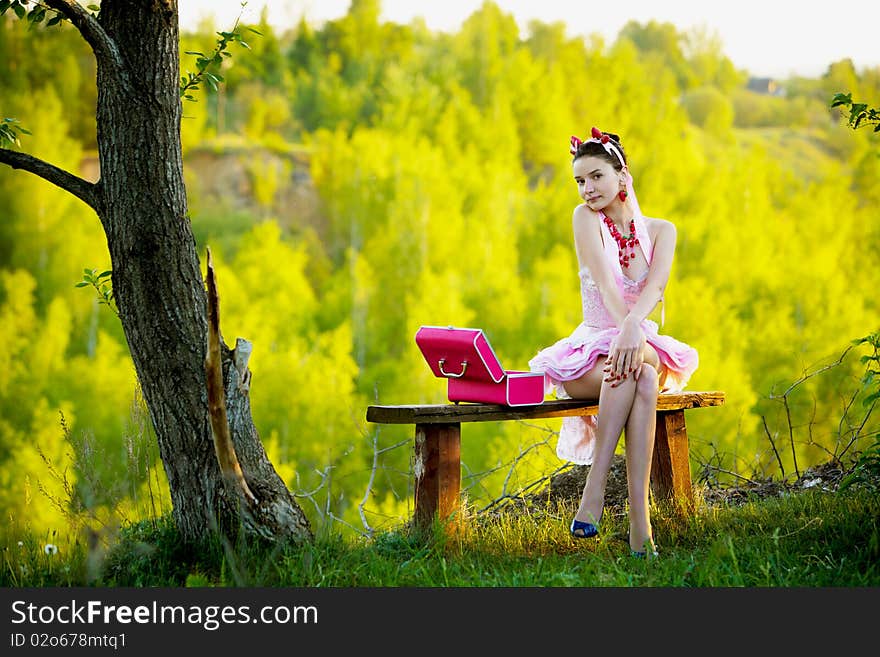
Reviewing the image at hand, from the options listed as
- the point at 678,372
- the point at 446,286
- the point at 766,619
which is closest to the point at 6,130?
the point at 678,372

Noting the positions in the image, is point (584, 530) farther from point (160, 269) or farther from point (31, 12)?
point (31, 12)

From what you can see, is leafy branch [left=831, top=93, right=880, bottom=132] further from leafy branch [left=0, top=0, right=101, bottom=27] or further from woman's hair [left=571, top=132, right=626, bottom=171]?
leafy branch [left=0, top=0, right=101, bottom=27]

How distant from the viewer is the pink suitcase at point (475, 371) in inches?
132

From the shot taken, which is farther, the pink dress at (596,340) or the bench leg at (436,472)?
the pink dress at (596,340)

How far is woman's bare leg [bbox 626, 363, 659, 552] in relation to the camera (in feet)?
11.1

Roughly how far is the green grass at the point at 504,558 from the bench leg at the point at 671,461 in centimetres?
26

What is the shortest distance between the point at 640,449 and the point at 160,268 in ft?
5.55

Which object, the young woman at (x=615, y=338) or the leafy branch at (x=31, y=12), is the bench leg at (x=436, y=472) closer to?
the young woman at (x=615, y=338)

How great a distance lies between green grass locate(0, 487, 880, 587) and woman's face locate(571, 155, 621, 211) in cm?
117

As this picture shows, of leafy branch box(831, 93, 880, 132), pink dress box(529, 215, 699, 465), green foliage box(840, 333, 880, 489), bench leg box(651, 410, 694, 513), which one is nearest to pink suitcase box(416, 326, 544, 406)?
pink dress box(529, 215, 699, 465)

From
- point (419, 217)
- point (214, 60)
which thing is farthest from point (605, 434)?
point (419, 217)

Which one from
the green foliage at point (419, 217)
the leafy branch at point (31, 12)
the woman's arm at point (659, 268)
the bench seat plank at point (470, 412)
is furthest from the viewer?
the green foliage at point (419, 217)

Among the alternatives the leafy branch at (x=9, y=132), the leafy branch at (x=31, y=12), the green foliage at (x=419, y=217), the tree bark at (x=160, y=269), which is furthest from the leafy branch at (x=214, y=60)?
the green foliage at (x=419, y=217)

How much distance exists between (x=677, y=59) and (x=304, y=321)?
13958 millimetres
